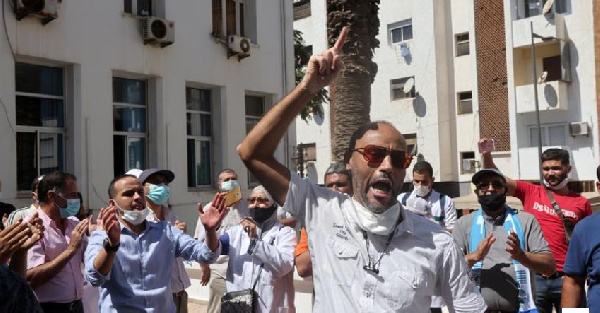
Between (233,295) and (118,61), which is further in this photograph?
(118,61)

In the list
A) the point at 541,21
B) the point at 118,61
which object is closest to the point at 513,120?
the point at 541,21

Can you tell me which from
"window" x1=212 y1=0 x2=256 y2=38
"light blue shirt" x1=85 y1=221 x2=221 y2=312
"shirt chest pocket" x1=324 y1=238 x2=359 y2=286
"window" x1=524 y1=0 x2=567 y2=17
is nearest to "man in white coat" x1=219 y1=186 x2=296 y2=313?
"light blue shirt" x1=85 y1=221 x2=221 y2=312

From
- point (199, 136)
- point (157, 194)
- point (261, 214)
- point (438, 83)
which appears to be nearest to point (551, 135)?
point (438, 83)

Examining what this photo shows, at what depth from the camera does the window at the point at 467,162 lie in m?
31.1

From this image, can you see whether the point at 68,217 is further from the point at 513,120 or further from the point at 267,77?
the point at 513,120

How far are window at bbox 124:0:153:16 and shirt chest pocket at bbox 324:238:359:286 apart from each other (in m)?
14.0

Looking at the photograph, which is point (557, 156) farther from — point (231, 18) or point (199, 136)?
point (231, 18)

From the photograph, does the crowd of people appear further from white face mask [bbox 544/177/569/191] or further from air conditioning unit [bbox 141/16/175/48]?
air conditioning unit [bbox 141/16/175/48]

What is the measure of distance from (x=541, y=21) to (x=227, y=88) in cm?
1517

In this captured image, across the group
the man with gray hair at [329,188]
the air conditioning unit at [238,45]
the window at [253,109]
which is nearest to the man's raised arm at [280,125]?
the man with gray hair at [329,188]

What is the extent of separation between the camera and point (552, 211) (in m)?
5.75

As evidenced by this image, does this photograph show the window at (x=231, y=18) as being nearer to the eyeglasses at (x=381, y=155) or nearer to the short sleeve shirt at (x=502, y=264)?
the short sleeve shirt at (x=502, y=264)

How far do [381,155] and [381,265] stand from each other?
1.54 ft

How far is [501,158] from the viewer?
1160 inches
